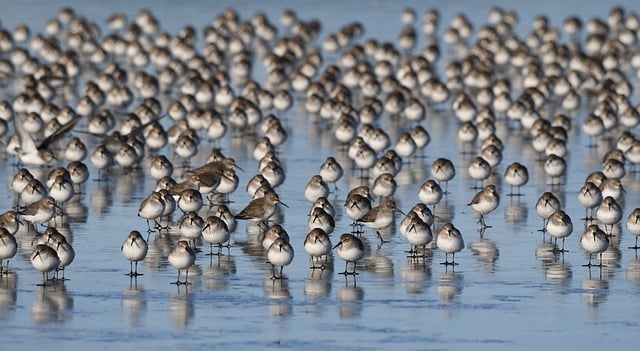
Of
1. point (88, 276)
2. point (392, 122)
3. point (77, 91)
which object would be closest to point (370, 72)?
point (392, 122)

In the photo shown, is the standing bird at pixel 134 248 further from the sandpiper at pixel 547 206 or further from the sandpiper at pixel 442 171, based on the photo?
the sandpiper at pixel 442 171

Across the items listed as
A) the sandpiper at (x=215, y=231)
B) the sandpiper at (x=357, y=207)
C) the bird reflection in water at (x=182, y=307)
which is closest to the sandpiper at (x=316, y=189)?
the sandpiper at (x=357, y=207)

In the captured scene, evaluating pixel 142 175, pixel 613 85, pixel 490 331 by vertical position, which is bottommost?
pixel 490 331

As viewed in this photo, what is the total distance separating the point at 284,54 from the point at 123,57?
6507 mm

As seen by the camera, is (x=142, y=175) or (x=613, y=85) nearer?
(x=142, y=175)

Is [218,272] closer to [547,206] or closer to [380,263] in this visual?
[380,263]

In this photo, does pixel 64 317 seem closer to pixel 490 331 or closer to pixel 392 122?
pixel 490 331

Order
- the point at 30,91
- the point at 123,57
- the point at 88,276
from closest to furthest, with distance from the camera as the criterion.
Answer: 1. the point at 88,276
2. the point at 30,91
3. the point at 123,57

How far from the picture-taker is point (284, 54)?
1999 inches

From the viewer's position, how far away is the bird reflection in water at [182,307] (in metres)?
21.5

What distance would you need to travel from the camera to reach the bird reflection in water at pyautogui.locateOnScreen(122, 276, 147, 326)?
21.6 meters

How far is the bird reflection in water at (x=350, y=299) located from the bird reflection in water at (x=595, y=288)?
2.89 metres

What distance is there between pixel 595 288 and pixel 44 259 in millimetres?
7192

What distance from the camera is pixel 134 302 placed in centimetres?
2252
